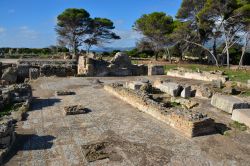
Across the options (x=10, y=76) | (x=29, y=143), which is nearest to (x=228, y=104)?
(x=29, y=143)

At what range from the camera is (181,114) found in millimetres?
9914

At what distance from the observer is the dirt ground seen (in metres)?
7.63

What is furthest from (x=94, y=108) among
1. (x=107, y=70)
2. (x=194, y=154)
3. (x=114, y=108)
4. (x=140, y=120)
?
(x=107, y=70)

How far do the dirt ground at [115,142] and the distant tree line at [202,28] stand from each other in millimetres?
21600

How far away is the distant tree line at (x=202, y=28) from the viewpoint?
3150cm

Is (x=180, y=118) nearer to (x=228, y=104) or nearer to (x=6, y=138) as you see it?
(x=228, y=104)

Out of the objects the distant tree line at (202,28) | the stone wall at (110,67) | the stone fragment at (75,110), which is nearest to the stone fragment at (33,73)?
the stone wall at (110,67)

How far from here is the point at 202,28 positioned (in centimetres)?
3428

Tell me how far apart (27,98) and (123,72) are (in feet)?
41.4

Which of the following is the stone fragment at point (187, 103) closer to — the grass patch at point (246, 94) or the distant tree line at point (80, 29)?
the grass patch at point (246, 94)

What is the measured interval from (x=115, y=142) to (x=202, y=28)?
28.2 meters

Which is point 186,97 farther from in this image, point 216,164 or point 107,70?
point 107,70

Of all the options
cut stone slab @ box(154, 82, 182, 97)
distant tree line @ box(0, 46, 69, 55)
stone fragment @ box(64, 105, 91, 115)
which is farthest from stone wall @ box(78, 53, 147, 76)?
distant tree line @ box(0, 46, 69, 55)

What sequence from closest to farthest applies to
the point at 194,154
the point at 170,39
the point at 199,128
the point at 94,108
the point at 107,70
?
the point at 194,154 → the point at 199,128 → the point at 94,108 → the point at 107,70 → the point at 170,39
